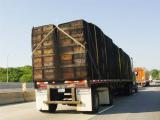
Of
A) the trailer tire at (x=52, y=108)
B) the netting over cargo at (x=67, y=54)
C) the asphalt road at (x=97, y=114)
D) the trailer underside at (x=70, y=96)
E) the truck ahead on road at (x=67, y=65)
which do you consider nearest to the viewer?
the asphalt road at (x=97, y=114)

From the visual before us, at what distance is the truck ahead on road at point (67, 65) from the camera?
1595 cm

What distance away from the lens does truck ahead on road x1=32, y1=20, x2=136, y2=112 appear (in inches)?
628

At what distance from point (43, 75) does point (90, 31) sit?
267 centimetres

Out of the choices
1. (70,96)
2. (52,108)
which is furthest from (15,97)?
(70,96)

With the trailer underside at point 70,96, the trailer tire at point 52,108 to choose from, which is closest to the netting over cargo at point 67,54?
the trailer underside at point 70,96

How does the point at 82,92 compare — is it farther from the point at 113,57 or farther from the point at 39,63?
the point at 113,57

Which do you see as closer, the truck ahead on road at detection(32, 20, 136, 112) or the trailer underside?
the trailer underside

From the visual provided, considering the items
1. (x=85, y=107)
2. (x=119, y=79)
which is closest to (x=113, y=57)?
(x=119, y=79)

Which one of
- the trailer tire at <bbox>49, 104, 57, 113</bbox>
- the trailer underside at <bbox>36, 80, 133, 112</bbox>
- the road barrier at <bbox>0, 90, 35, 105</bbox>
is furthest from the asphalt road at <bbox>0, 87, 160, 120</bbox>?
the road barrier at <bbox>0, 90, 35, 105</bbox>

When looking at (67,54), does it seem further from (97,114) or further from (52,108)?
(97,114)

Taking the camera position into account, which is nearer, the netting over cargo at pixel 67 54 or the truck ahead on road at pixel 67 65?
the truck ahead on road at pixel 67 65

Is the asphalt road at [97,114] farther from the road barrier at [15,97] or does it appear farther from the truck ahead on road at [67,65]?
the road barrier at [15,97]

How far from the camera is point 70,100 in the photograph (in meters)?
16.4

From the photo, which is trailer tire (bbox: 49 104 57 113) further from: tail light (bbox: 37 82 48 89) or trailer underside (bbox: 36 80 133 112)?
tail light (bbox: 37 82 48 89)
